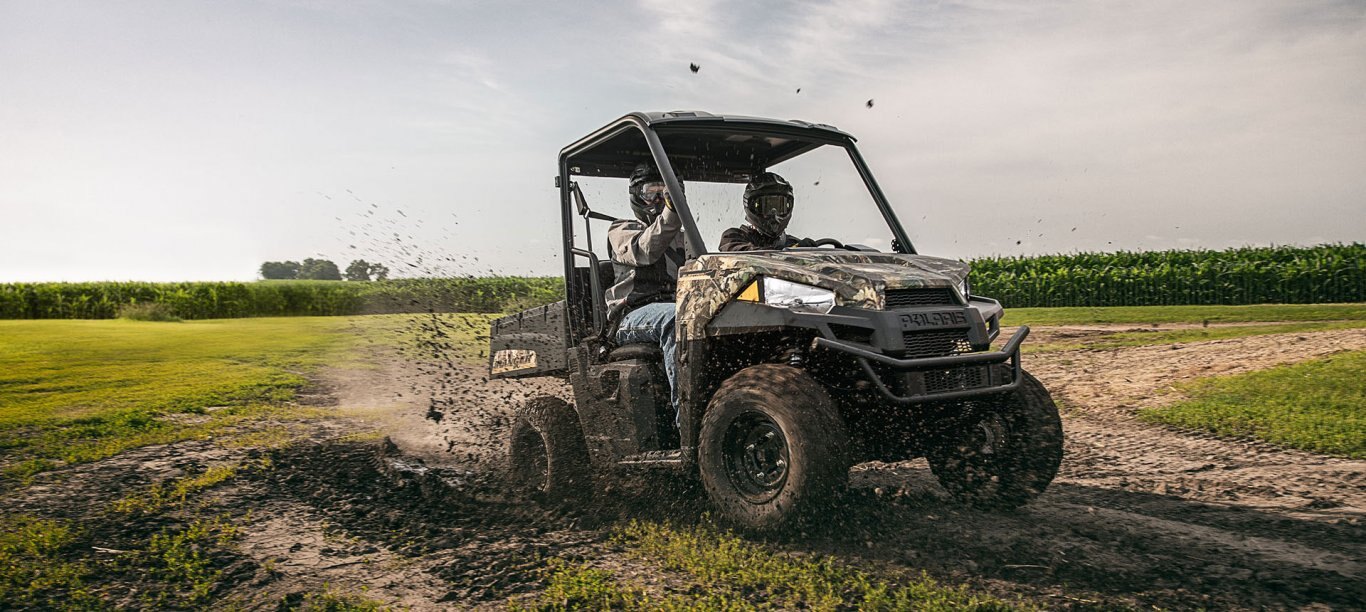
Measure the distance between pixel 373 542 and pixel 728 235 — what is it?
9.09 ft

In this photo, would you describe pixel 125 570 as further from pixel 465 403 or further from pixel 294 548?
pixel 465 403

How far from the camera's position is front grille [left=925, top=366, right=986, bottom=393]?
4.45m

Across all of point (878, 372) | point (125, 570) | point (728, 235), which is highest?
point (728, 235)

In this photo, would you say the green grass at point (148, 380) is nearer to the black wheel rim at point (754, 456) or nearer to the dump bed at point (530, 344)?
the dump bed at point (530, 344)

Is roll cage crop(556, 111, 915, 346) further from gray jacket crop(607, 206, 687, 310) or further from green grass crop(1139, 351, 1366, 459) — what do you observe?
green grass crop(1139, 351, 1366, 459)

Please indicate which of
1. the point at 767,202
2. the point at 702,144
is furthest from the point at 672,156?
the point at 767,202

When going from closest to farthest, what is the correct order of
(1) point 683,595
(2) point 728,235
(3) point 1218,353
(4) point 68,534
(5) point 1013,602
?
(5) point 1013,602 < (1) point 683,595 < (2) point 728,235 < (4) point 68,534 < (3) point 1218,353

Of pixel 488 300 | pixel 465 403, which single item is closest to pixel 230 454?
pixel 465 403

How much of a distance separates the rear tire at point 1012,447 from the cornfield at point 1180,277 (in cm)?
3028

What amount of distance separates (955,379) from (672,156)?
8.36ft

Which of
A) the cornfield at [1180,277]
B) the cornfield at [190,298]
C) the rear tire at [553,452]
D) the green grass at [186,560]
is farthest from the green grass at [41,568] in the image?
the cornfield at [1180,277]

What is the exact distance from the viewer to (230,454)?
29.0 feet

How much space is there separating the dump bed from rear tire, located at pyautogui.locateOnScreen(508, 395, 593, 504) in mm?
289

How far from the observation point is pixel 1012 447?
5.23 m
